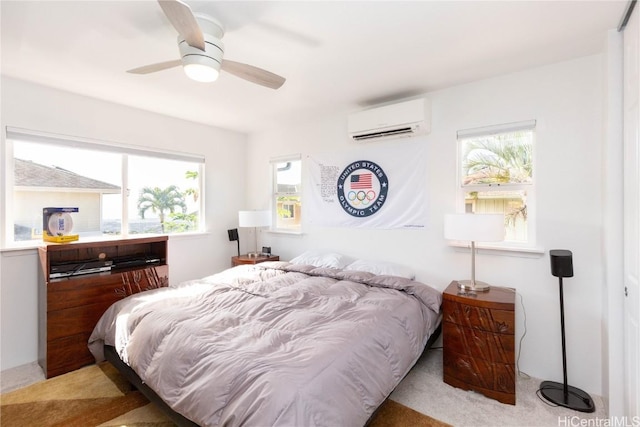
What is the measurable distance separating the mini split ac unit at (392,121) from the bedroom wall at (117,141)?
2.06 meters

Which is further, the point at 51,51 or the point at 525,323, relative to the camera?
the point at 525,323

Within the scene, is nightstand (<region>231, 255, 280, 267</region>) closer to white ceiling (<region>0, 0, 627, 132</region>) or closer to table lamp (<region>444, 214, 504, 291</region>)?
white ceiling (<region>0, 0, 627, 132</region>)

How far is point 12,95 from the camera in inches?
102

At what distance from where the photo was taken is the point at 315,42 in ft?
6.74

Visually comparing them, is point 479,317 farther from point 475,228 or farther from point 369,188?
point 369,188

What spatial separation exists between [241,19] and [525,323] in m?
3.06

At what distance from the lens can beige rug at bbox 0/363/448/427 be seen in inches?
73.9

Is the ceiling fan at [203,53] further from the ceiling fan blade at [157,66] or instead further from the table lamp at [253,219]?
the table lamp at [253,219]

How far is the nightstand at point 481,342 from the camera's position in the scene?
2.04m

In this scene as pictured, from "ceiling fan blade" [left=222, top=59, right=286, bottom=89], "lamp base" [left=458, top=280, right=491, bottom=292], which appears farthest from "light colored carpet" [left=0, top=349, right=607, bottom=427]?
"ceiling fan blade" [left=222, top=59, right=286, bottom=89]

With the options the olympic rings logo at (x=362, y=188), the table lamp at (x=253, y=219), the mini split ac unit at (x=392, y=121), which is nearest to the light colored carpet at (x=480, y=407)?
the olympic rings logo at (x=362, y=188)

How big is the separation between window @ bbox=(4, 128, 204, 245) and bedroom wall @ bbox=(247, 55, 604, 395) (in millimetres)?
2963

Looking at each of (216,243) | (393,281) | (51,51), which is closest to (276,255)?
(216,243)

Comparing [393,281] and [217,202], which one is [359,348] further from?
[217,202]
